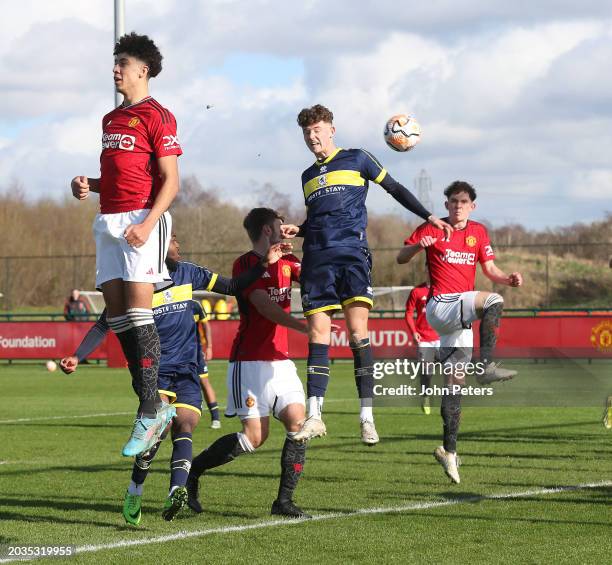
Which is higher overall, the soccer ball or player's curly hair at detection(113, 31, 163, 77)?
player's curly hair at detection(113, 31, 163, 77)

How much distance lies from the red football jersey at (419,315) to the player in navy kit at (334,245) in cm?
1011

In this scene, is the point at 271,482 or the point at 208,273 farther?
the point at 271,482

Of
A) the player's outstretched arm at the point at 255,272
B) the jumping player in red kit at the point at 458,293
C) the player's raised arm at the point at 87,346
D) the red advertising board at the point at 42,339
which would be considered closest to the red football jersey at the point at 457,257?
the jumping player in red kit at the point at 458,293

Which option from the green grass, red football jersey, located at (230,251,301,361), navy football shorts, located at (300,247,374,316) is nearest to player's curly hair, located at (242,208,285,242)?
red football jersey, located at (230,251,301,361)

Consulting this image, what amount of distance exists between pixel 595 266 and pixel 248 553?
166 ft

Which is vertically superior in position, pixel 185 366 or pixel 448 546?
pixel 185 366

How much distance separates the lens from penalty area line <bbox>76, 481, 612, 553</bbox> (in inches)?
293

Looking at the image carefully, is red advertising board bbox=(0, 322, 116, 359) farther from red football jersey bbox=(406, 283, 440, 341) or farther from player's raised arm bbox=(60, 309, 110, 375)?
player's raised arm bbox=(60, 309, 110, 375)

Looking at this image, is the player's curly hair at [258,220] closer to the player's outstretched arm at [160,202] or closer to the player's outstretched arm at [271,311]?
the player's outstretched arm at [271,311]

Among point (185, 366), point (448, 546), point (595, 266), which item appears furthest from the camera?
point (595, 266)

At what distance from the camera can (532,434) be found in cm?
1500

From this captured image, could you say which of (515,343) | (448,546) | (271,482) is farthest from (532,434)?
(515,343)

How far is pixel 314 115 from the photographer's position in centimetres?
898

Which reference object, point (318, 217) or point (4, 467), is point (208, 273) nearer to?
point (318, 217)
